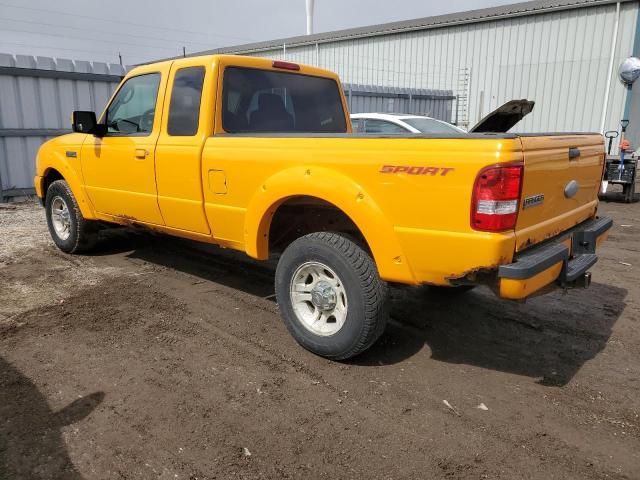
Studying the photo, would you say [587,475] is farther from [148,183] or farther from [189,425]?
[148,183]

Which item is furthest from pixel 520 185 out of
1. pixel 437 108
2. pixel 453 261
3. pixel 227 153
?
pixel 437 108

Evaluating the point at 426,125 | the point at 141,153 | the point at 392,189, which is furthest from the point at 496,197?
the point at 426,125

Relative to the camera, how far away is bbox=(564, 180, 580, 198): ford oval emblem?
3.26m

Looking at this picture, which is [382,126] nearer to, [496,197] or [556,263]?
[556,263]

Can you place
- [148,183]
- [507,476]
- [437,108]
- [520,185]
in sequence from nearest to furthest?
1. [507,476]
2. [520,185]
3. [148,183]
4. [437,108]

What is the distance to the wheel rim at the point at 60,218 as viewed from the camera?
236 inches

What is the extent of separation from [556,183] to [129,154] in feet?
11.8

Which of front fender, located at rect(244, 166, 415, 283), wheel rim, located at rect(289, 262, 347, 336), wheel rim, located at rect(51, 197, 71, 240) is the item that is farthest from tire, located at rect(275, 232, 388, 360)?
wheel rim, located at rect(51, 197, 71, 240)

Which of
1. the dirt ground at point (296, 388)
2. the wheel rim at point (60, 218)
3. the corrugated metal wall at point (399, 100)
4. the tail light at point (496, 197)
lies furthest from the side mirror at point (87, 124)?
the corrugated metal wall at point (399, 100)

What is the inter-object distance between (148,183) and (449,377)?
119 inches

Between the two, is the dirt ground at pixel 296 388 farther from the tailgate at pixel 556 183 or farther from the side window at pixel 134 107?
the side window at pixel 134 107

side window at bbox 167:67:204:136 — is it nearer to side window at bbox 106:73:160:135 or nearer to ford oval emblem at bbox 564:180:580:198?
side window at bbox 106:73:160:135

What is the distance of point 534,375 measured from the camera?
3389 mm

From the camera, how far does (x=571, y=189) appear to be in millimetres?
3305
